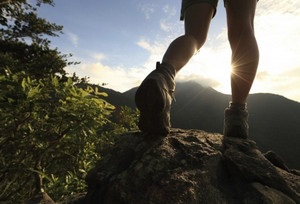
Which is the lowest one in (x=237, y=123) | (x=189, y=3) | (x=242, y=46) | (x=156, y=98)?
(x=237, y=123)

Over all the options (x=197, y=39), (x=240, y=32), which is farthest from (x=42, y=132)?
(x=240, y=32)

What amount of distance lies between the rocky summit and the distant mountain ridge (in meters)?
70.0

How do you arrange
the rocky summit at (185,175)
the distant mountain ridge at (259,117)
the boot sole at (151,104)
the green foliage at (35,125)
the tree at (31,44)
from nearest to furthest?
the rocky summit at (185,175)
the boot sole at (151,104)
the green foliage at (35,125)
the tree at (31,44)
the distant mountain ridge at (259,117)

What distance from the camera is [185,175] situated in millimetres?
1802

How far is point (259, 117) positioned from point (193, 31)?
3357 inches

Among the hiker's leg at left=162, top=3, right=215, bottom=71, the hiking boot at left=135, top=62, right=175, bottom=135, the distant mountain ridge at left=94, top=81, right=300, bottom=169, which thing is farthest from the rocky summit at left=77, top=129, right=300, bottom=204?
the distant mountain ridge at left=94, top=81, right=300, bottom=169

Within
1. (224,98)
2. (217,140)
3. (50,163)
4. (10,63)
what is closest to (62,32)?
(10,63)

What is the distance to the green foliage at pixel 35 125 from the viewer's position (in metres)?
2.41

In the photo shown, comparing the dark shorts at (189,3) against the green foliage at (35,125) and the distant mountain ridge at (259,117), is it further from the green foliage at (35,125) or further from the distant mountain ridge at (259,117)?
the distant mountain ridge at (259,117)

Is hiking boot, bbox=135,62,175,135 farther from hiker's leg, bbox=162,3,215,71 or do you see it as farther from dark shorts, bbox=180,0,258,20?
dark shorts, bbox=180,0,258,20

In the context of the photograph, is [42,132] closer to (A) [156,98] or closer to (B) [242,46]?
(A) [156,98]

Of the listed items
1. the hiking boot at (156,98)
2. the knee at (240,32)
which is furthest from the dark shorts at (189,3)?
the hiking boot at (156,98)

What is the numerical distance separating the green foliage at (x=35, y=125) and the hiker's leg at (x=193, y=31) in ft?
2.79

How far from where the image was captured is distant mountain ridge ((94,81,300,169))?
72.4m
